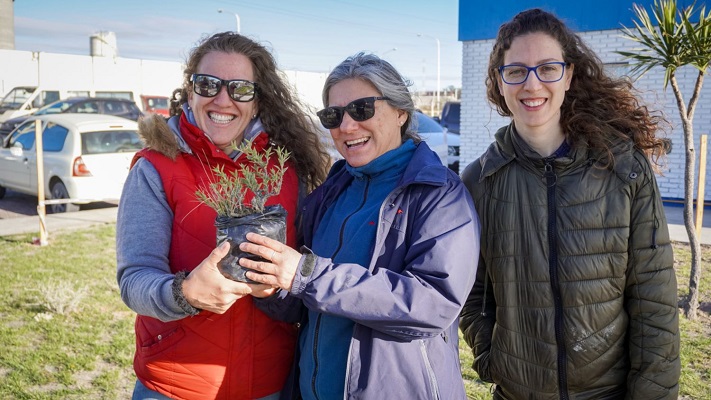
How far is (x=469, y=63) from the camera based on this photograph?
42.4 ft

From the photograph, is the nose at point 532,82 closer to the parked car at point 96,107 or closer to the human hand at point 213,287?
the human hand at point 213,287

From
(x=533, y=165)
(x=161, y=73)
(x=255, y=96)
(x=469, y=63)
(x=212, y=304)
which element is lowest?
(x=212, y=304)

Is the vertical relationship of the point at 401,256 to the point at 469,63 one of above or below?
below

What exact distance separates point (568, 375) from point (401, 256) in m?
0.86

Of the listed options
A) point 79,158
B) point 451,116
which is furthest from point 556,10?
point 79,158

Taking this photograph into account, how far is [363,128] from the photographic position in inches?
86.3

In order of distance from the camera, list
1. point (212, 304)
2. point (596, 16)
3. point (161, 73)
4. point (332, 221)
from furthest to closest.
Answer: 1. point (161, 73)
2. point (596, 16)
3. point (332, 221)
4. point (212, 304)

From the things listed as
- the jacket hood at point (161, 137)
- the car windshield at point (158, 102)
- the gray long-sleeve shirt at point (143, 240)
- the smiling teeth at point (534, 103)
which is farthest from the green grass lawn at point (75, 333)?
the car windshield at point (158, 102)

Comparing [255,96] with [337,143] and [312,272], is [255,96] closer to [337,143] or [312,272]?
[337,143]

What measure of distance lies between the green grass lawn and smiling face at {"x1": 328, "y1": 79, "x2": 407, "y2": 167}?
2.52 metres

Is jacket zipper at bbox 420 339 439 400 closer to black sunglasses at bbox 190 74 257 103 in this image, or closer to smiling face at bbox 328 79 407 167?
smiling face at bbox 328 79 407 167

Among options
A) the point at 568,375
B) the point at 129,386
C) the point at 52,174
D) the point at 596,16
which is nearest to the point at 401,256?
the point at 568,375

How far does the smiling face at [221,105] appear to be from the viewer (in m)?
2.32

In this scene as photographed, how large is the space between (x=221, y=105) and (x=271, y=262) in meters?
0.86
